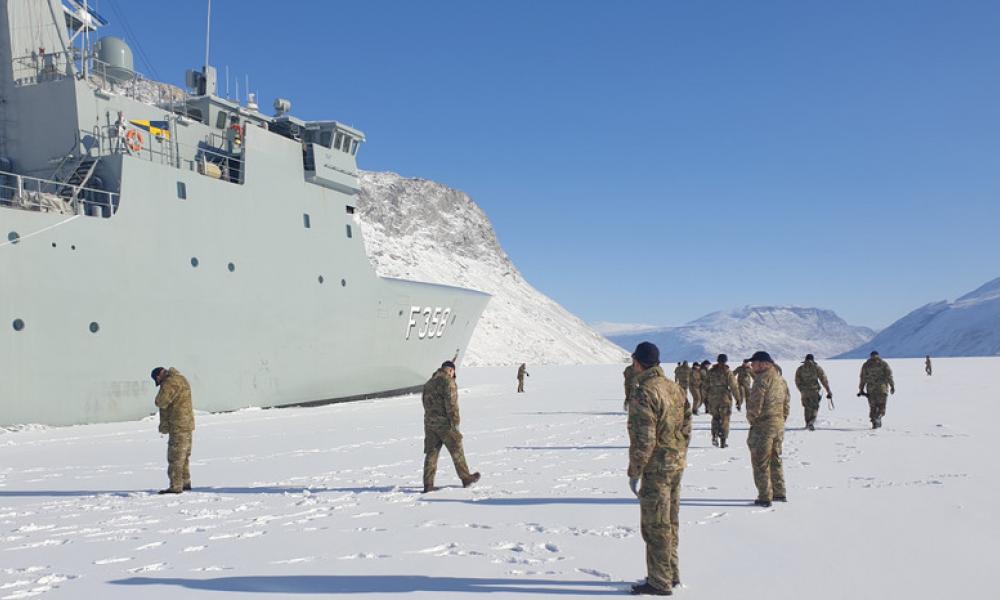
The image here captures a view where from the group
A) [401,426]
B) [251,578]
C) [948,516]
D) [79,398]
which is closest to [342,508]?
[251,578]

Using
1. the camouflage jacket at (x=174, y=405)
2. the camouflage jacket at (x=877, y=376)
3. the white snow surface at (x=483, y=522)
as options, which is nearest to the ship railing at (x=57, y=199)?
the white snow surface at (x=483, y=522)

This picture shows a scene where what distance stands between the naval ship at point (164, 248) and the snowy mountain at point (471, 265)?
66.6 metres

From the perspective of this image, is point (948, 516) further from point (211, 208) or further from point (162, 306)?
point (211, 208)

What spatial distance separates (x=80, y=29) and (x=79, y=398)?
490 inches

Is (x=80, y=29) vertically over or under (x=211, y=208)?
over

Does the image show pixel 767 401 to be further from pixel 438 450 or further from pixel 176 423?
pixel 176 423

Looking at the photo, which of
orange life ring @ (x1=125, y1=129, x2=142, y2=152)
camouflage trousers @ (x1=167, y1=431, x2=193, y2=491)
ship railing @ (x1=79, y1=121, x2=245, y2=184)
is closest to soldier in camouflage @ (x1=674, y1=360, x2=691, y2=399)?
ship railing @ (x1=79, y1=121, x2=245, y2=184)

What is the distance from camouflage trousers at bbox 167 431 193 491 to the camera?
801 cm

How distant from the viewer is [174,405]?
8273 millimetres

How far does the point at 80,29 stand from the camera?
20375mm

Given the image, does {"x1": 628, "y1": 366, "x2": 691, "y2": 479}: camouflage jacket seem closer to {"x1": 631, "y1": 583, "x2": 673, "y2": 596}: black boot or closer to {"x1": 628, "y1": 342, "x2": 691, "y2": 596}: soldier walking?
{"x1": 628, "y1": 342, "x2": 691, "y2": 596}: soldier walking

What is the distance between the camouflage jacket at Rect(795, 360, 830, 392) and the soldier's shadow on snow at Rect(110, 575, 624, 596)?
10516 millimetres

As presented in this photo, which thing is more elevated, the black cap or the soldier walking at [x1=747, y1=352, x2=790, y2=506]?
the black cap

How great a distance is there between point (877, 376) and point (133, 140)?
1802 centimetres
